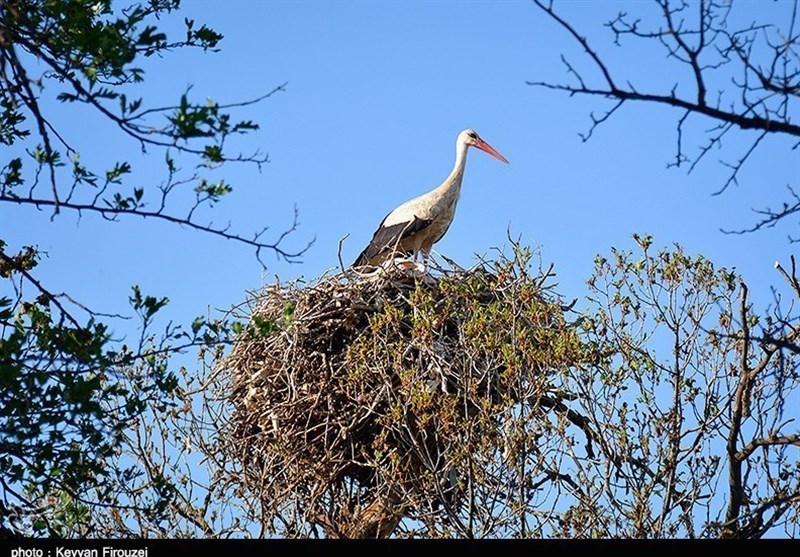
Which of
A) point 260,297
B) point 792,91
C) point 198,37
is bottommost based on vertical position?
point 792,91

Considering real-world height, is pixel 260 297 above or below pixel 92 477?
above

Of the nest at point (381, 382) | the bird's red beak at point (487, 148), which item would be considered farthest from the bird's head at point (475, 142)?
the nest at point (381, 382)

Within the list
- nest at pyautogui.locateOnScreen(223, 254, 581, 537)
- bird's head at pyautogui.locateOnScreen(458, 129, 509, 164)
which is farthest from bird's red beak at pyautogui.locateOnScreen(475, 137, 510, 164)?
nest at pyautogui.locateOnScreen(223, 254, 581, 537)

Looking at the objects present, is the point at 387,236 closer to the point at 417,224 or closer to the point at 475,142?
the point at 417,224

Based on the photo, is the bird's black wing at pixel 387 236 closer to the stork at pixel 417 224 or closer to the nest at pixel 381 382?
the stork at pixel 417 224

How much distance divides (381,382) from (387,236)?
3177 millimetres

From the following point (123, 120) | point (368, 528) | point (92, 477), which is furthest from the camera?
point (368, 528)

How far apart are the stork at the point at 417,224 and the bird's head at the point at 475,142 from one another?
2.07 ft

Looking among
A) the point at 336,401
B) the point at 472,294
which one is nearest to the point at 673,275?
the point at 472,294

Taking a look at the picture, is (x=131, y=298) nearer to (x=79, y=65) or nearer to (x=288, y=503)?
(x=79, y=65)

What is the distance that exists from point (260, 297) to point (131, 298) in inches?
202

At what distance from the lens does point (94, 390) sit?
150 inches

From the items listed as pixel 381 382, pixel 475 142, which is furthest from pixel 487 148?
pixel 381 382

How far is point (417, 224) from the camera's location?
11703 mm
